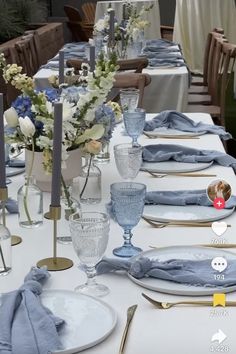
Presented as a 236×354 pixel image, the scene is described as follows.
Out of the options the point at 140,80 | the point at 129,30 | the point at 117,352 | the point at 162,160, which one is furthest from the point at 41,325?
the point at 129,30

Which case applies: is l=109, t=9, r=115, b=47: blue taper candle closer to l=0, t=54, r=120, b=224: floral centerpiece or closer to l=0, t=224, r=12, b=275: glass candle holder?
l=0, t=54, r=120, b=224: floral centerpiece

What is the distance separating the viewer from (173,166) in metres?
2.25

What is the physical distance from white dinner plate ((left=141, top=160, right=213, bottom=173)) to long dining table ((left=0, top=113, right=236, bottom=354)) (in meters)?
0.12

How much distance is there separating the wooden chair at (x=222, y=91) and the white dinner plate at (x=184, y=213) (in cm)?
266

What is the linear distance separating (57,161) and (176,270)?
334 mm

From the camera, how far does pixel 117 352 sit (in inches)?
44.0

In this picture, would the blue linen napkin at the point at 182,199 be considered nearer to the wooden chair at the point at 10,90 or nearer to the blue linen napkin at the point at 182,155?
the blue linen napkin at the point at 182,155

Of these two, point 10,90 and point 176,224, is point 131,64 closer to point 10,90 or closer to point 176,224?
point 10,90

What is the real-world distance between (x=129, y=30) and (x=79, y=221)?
11.4ft

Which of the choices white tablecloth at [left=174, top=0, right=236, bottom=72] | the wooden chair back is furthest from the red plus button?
the wooden chair back

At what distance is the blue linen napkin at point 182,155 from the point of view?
7.40ft

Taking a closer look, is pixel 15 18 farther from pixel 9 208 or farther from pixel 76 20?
pixel 9 208

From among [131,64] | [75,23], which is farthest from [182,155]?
[75,23]

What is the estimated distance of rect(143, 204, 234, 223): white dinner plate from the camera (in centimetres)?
175
